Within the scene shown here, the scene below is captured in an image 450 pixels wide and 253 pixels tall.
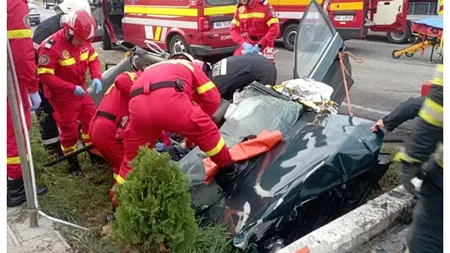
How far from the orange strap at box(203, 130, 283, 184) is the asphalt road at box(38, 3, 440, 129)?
2498 millimetres

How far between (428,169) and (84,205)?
2.56 metres

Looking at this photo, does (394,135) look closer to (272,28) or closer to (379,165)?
(379,165)

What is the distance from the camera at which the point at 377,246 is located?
9.30 ft

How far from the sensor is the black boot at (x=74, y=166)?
4117mm

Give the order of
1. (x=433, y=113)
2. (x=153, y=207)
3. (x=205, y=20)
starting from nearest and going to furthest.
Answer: (x=433, y=113) → (x=153, y=207) → (x=205, y=20)

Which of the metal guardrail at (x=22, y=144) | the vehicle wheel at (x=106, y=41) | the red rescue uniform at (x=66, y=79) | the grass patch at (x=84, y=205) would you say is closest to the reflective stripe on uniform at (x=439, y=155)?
the grass patch at (x=84, y=205)

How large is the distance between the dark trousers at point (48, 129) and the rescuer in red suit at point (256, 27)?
105 inches

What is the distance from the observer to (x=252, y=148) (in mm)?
3279

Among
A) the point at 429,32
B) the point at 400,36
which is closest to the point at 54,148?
the point at 429,32

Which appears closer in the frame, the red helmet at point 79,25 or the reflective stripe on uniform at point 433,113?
the reflective stripe on uniform at point 433,113

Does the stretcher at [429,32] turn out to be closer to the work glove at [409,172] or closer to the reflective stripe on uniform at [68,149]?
the reflective stripe on uniform at [68,149]

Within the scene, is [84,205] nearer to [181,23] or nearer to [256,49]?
[256,49]

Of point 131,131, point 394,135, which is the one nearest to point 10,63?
point 131,131

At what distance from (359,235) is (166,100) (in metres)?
1.43
